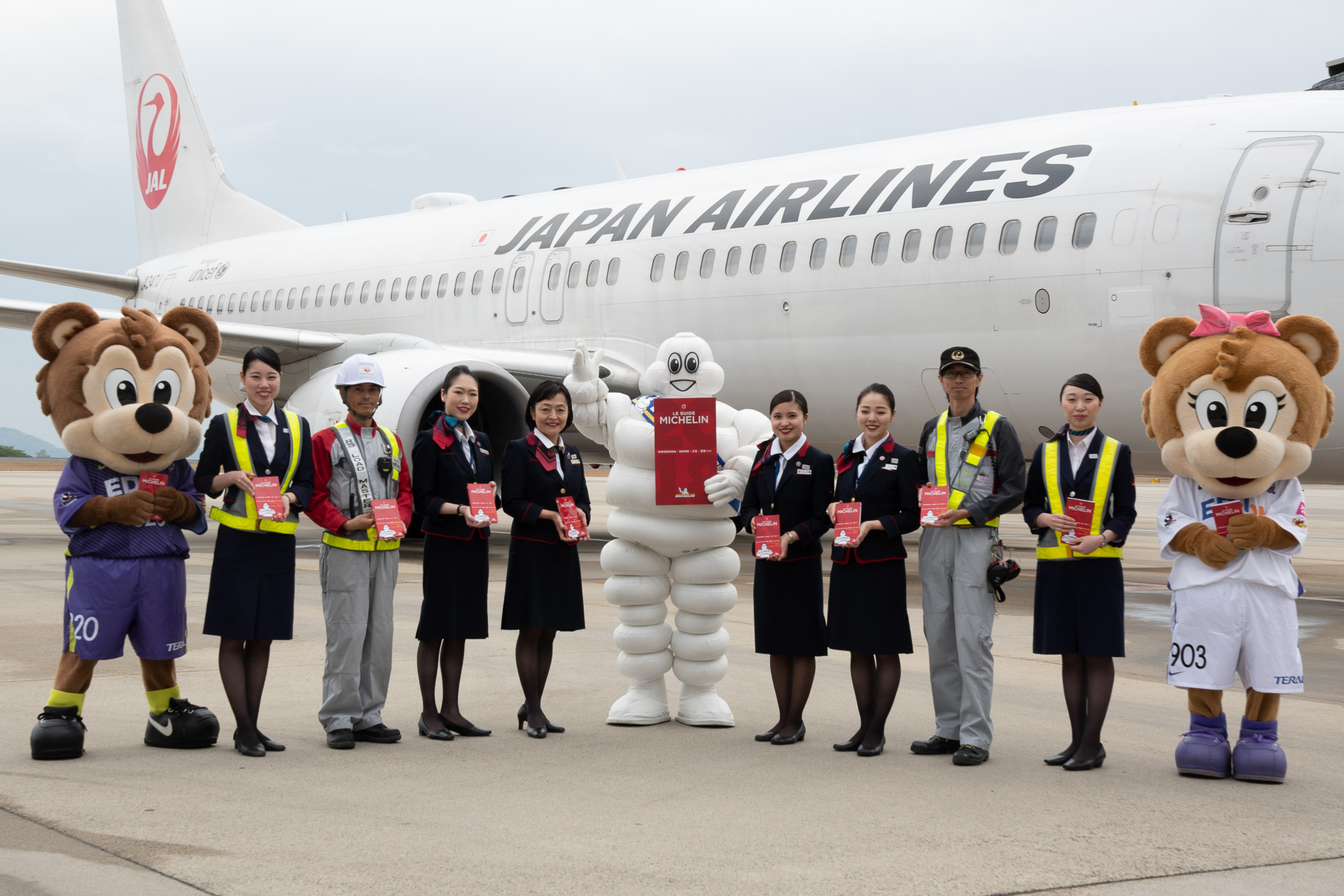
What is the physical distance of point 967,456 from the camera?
4.75 meters

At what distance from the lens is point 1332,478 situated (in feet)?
27.9

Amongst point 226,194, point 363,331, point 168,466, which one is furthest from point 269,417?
point 226,194

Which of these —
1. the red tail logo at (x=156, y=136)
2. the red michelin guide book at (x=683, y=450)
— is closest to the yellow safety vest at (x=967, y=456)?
the red michelin guide book at (x=683, y=450)

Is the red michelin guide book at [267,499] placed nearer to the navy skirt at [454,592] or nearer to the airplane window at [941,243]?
the navy skirt at [454,592]

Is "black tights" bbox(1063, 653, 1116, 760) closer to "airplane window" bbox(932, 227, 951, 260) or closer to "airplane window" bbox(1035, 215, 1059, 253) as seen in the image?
"airplane window" bbox(1035, 215, 1059, 253)

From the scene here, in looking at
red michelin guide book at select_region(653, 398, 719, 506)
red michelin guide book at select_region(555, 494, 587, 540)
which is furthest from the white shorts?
red michelin guide book at select_region(555, 494, 587, 540)

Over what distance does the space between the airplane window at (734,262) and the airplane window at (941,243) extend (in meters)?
2.07

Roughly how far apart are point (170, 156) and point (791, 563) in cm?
1919

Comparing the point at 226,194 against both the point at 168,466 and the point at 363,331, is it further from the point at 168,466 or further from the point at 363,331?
the point at 168,466

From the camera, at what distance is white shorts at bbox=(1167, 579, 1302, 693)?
429 centimetres

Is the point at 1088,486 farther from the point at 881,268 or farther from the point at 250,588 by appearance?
the point at 881,268

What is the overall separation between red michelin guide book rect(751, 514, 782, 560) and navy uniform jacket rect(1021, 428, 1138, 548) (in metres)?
0.95

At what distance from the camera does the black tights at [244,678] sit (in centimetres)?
456

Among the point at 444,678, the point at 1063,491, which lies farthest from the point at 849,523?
the point at 444,678
